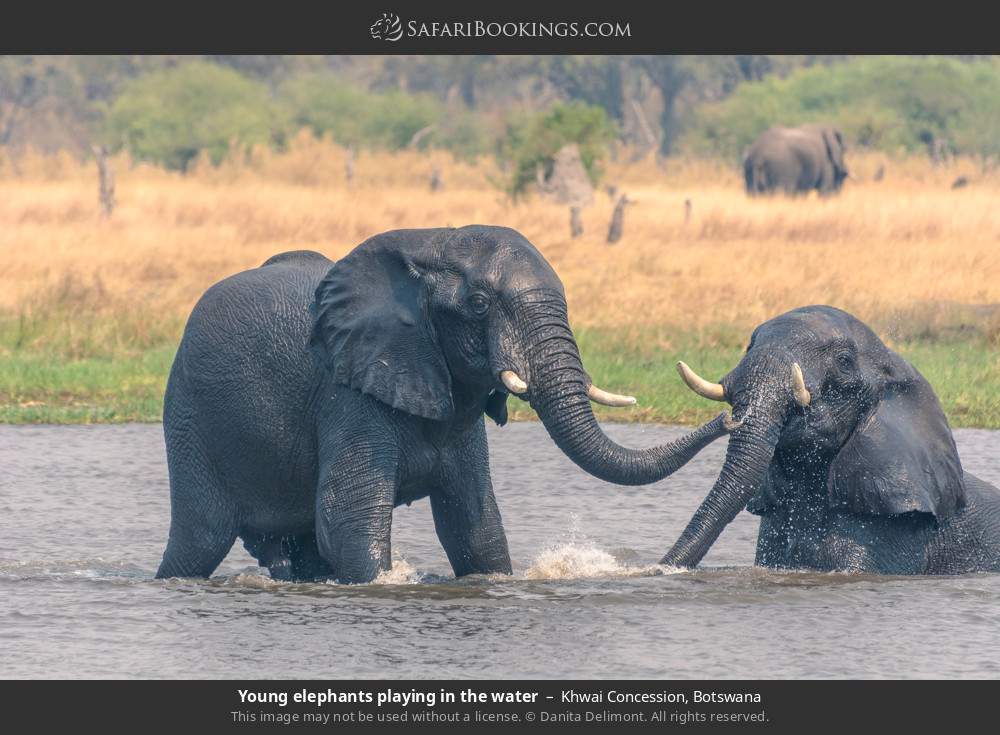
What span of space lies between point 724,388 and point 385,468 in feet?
4.29

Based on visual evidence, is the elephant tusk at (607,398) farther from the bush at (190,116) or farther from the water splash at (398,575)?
the bush at (190,116)

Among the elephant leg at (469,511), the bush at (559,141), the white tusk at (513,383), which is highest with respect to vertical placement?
the bush at (559,141)

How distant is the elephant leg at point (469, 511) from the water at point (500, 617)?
0.12 meters

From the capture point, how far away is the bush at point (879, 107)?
40.0m

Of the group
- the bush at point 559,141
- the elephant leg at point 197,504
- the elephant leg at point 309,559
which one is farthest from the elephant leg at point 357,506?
the bush at point 559,141

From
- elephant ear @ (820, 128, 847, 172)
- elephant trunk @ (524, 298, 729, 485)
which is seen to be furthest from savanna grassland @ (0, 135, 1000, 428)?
elephant trunk @ (524, 298, 729, 485)

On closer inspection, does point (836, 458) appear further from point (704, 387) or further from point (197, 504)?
point (197, 504)

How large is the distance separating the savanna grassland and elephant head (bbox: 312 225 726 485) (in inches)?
213

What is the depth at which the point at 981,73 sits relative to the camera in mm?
43906

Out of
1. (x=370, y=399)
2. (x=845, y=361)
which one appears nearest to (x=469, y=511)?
(x=370, y=399)

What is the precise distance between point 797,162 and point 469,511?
26.8 meters

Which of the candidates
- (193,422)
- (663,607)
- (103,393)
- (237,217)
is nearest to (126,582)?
(193,422)

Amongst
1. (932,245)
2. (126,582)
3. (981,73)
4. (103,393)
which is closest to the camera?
(126,582)

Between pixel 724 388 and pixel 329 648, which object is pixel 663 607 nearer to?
pixel 724 388
